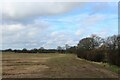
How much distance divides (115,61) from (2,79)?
828 inches

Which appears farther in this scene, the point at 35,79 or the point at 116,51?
the point at 116,51

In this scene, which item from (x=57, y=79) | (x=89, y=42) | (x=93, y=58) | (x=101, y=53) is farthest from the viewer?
(x=89, y=42)

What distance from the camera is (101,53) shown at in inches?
2066

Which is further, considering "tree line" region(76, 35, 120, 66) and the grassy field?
"tree line" region(76, 35, 120, 66)

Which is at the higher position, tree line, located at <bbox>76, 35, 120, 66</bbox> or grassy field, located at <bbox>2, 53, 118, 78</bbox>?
tree line, located at <bbox>76, 35, 120, 66</bbox>

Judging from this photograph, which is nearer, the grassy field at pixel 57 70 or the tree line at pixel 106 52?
the grassy field at pixel 57 70

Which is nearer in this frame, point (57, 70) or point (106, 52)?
point (57, 70)

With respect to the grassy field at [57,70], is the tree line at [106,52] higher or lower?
higher

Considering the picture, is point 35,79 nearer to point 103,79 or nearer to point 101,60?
point 103,79

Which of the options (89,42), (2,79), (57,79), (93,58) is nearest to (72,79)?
(57,79)

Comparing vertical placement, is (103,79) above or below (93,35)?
below

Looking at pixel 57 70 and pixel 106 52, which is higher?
pixel 106 52

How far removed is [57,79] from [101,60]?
117 ft

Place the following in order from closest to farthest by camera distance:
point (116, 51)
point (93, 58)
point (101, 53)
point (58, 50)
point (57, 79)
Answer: point (57, 79), point (116, 51), point (101, 53), point (93, 58), point (58, 50)
